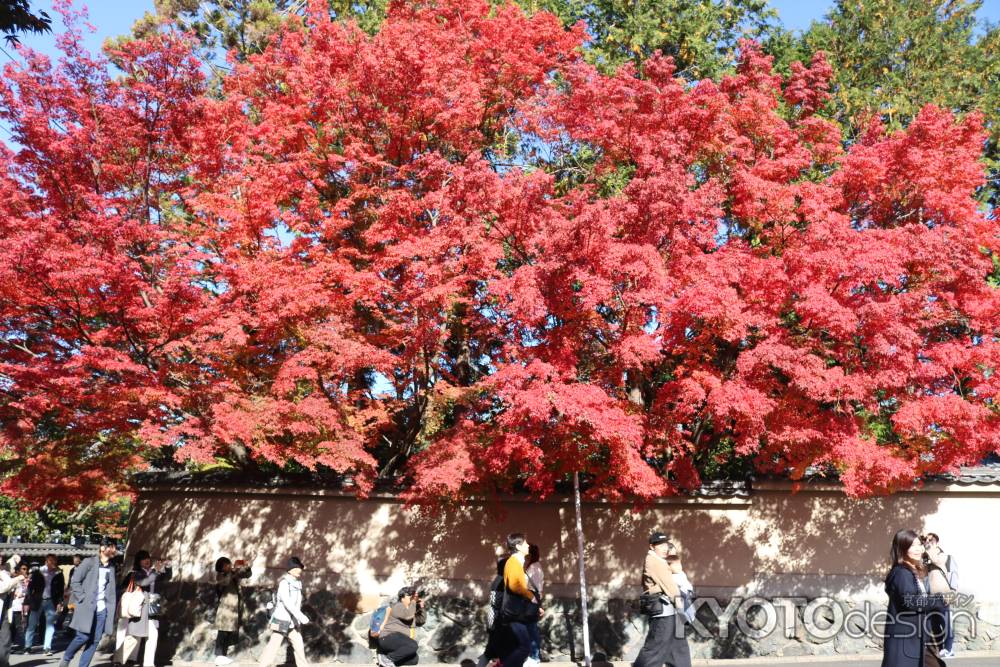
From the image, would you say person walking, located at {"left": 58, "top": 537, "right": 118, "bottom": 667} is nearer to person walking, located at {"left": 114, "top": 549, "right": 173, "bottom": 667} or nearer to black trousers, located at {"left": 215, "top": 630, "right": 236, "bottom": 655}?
person walking, located at {"left": 114, "top": 549, "right": 173, "bottom": 667}

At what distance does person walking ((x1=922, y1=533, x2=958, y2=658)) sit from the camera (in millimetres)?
5784

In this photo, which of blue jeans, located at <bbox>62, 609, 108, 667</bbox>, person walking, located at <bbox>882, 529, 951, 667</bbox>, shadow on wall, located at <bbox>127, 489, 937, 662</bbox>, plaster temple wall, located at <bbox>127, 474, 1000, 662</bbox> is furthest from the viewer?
plaster temple wall, located at <bbox>127, 474, 1000, 662</bbox>

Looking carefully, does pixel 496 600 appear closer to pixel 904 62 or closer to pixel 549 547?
pixel 549 547

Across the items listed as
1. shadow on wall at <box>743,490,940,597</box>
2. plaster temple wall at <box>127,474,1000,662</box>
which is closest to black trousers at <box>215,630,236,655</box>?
plaster temple wall at <box>127,474,1000,662</box>

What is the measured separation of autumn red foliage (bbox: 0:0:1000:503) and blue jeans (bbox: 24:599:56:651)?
3.28 m

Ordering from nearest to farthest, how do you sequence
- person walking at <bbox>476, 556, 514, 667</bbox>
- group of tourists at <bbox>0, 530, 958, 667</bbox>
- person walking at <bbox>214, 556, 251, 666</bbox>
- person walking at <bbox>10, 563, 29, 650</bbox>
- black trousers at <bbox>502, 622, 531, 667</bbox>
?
group of tourists at <bbox>0, 530, 958, 667</bbox> < black trousers at <bbox>502, 622, 531, 667</bbox> < person walking at <bbox>476, 556, 514, 667</bbox> < person walking at <bbox>214, 556, 251, 666</bbox> < person walking at <bbox>10, 563, 29, 650</bbox>

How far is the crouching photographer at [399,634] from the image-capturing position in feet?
29.2

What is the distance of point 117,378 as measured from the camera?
11.6 m

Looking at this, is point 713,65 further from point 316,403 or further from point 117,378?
point 117,378

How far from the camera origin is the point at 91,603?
9406 millimetres

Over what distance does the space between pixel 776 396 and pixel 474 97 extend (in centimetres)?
808

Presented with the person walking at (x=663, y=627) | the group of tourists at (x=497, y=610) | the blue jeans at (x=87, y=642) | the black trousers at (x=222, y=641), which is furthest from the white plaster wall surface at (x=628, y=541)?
the person walking at (x=663, y=627)

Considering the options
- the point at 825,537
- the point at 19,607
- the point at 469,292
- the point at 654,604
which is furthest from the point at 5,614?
the point at 825,537

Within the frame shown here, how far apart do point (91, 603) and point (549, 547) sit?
7.51m
